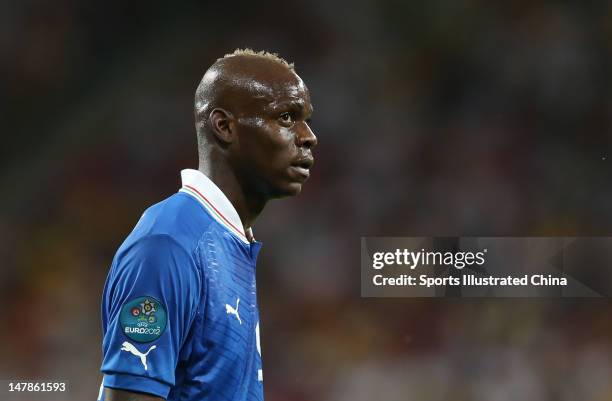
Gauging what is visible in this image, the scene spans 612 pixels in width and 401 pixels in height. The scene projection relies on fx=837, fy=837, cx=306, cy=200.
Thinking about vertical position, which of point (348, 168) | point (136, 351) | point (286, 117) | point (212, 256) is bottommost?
point (136, 351)

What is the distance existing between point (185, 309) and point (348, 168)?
2.13 meters

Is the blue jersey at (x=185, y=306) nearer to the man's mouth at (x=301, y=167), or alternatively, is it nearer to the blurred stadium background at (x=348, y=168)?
the man's mouth at (x=301, y=167)

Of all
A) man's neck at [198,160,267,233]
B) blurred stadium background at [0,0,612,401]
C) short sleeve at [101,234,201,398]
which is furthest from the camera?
blurred stadium background at [0,0,612,401]

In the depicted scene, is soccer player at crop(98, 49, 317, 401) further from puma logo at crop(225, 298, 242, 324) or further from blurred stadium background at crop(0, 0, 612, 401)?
blurred stadium background at crop(0, 0, 612, 401)

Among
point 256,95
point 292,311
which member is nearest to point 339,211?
point 292,311

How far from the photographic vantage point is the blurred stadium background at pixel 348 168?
117 inches

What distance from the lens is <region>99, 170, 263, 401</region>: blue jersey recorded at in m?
0.91

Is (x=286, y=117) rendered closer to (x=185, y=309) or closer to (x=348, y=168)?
(x=185, y=309)

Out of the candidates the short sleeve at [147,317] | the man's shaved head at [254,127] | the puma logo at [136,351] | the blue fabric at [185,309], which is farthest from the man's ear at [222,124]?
the puma logo at [136,351]

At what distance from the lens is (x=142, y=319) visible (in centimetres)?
91

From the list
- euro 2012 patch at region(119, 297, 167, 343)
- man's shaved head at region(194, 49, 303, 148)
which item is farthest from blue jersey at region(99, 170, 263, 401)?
man's shaved head at region(194, 49, 303, 148)

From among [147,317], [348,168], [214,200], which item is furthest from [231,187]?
[348,168]

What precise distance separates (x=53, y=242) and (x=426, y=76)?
151 centimetres

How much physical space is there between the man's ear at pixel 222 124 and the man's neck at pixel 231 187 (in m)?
0.03
